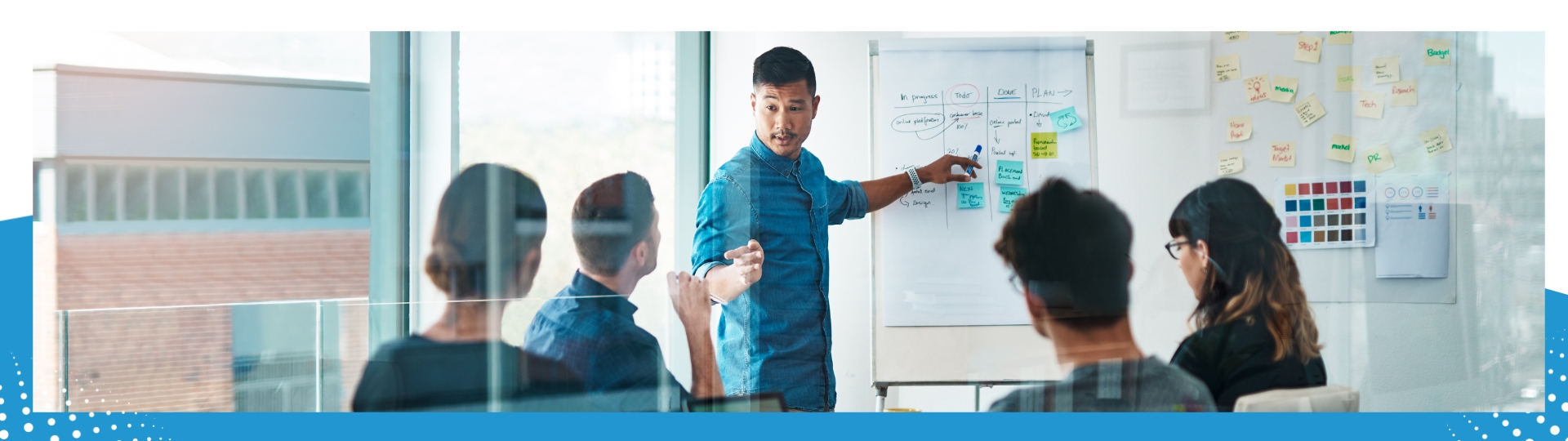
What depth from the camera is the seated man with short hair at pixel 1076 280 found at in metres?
2.46

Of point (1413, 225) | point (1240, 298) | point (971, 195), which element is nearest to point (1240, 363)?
point (1240, 298)

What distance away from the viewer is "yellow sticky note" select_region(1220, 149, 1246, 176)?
254 centimetres

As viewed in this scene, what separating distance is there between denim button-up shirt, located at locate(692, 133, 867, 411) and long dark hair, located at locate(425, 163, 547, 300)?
1.45 feet

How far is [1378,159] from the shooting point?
8.24ft

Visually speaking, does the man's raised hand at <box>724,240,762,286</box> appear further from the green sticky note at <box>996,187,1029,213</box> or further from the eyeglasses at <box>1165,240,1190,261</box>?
the eyeglasses at <box>1165,240,1190,261</box>

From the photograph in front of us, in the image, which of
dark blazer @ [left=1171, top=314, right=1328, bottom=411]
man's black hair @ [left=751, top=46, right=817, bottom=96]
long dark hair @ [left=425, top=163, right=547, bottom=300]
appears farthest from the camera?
man's black hair @ [left=751, top=46, right=817, bottom=96]

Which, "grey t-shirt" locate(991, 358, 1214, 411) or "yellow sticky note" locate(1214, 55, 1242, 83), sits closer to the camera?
"grey t-shirt" locate(991, 358, 1214, 411)

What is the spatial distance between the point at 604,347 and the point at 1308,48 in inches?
78.7

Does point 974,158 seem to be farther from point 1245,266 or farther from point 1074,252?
point 1245,266

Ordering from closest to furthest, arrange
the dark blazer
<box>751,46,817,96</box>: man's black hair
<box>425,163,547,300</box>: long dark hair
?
the dark blazer
<box>425,163,547,300</box>: long dark hair
<box>751,46,817,96</box>: man's black hair

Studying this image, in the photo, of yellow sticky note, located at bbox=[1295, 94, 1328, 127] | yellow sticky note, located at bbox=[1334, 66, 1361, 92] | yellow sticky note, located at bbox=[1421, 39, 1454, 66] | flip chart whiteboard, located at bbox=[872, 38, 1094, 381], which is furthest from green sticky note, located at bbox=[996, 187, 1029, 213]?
yellow sticky note, located at bbox=[1421, 39, 1454, 66]

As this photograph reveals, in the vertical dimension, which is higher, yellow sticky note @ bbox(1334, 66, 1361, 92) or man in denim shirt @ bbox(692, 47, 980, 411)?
yellow sticky note @ bbox(1334, 66, 1361, 92)

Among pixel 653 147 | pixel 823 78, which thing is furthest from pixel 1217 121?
pixel 653 147

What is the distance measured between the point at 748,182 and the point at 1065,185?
2.75 feet
